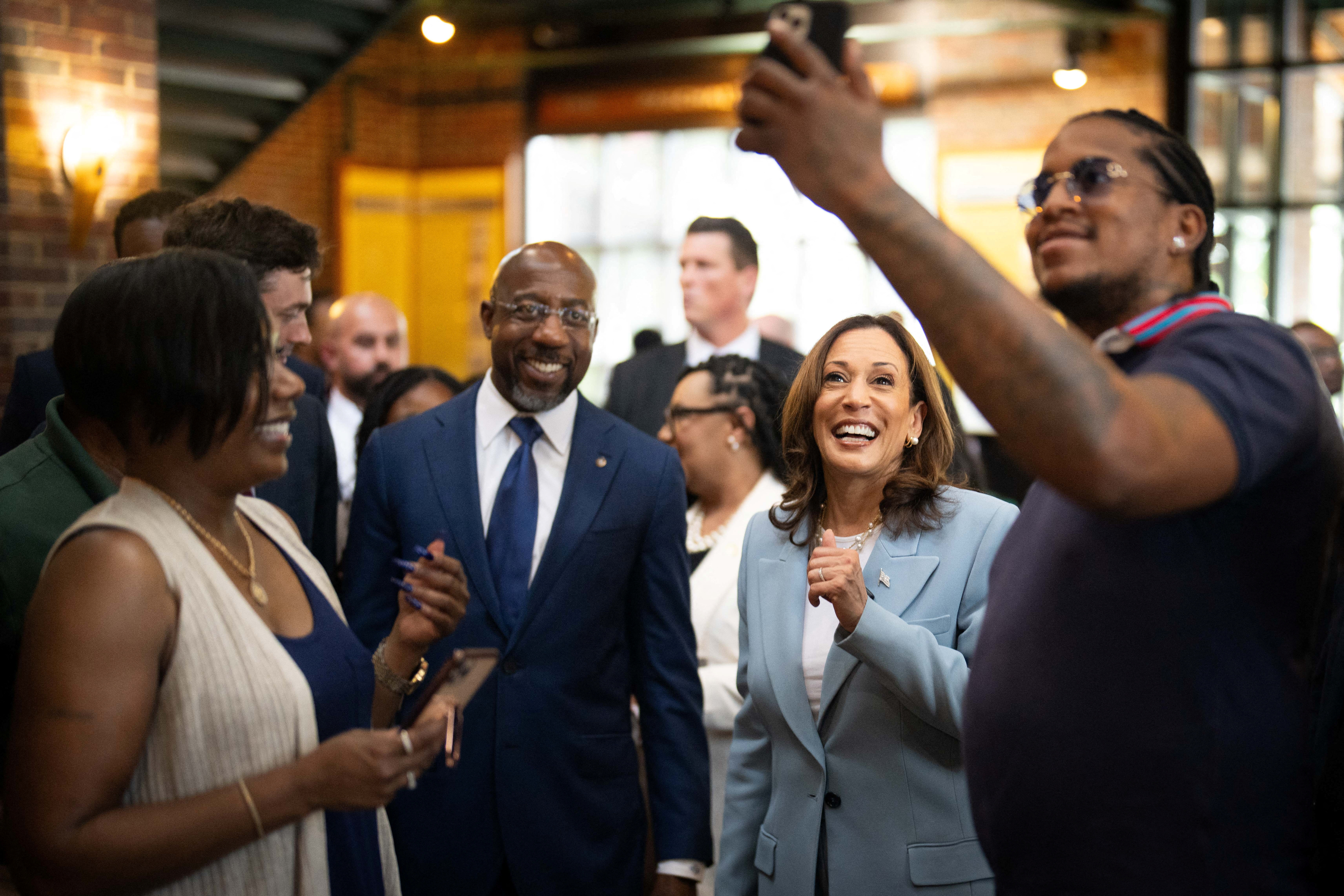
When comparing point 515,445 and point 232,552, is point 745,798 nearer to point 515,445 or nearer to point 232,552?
point 515,445

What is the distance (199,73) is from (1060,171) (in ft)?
20.8

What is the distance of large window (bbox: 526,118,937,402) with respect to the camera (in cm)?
934

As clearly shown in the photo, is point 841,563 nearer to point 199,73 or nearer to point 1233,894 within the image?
point 1233,894

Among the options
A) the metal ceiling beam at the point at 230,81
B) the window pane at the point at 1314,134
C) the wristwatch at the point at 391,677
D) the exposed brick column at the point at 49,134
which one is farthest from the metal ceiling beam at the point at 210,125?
the window pane at the point at 1314,134

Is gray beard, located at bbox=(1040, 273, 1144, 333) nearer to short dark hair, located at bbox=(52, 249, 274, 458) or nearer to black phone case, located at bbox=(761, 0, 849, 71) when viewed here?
black phone case, located at bbox=(761, 0, 849, 71)

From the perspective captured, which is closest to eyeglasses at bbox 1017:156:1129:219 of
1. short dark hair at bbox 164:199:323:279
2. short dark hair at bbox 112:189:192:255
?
short dark hair at bbox 164:199:323:279

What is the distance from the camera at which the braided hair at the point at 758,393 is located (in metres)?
3.50

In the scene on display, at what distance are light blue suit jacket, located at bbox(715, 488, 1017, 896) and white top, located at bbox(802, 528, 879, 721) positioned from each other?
24mm

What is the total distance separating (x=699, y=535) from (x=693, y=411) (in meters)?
0.36

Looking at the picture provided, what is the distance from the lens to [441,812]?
2336mm

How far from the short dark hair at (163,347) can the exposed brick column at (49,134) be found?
12.1 feet

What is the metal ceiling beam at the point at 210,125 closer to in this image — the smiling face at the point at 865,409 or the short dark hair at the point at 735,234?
the short dark hair at the point at 735,234

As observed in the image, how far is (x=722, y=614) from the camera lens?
3.12m

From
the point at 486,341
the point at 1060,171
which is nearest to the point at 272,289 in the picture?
the point at 1060,171
